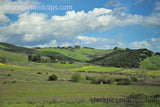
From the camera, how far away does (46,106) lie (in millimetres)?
30375

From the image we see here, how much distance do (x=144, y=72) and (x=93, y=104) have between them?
243ft

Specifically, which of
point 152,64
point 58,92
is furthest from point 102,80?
point 152,64

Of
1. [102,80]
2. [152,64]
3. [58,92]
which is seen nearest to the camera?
[58,92]

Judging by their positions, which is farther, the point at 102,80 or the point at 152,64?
the point at 152,64

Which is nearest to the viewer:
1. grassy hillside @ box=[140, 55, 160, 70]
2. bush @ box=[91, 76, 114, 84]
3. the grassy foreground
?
the grassy foreground

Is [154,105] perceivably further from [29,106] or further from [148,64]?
[148,64]

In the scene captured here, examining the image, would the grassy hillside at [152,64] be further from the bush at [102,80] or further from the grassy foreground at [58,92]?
the grassy foreground at [58,92]

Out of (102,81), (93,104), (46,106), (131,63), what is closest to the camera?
(46,106)

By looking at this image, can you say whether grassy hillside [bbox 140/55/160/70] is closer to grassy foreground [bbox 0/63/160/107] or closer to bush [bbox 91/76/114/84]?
bush [bbox 91/76/114/84]

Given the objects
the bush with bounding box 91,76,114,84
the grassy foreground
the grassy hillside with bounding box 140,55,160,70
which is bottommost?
the grassy foreground

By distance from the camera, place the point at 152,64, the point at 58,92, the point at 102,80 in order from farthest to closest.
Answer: the point at 152,64
the point at 102,80
the point at 58,92

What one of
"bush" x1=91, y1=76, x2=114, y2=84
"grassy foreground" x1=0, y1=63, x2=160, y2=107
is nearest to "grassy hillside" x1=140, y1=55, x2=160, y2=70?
"bush" x1=91, y1=76, x2=114, y2=84

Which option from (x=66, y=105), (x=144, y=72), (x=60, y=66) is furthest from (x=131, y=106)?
(x=60, y=66)

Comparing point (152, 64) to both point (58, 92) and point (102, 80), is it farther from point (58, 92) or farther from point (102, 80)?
point (58, 92)
